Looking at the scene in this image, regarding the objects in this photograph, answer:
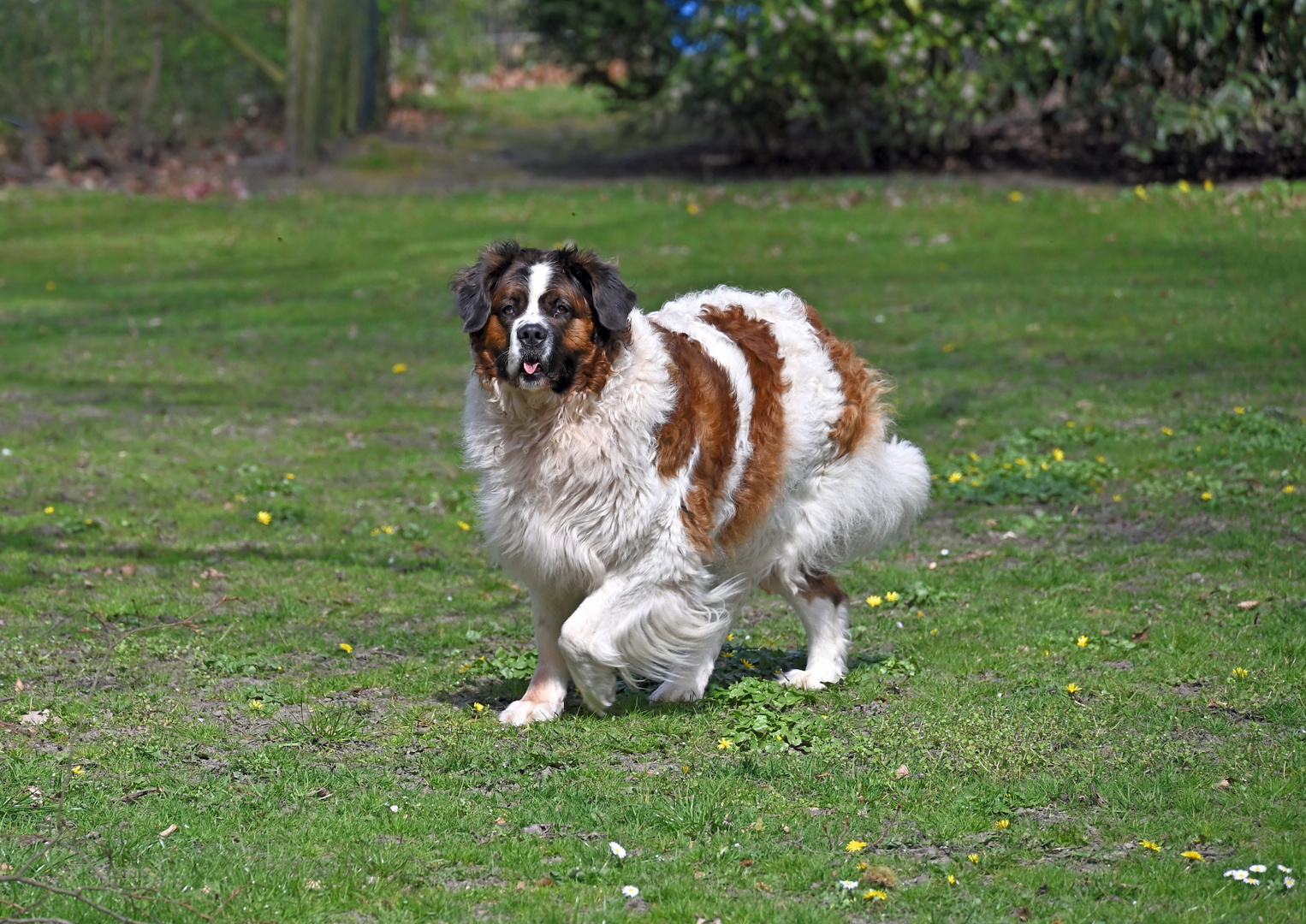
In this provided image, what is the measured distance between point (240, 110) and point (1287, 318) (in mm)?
18653

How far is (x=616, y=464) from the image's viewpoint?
6.31 meters

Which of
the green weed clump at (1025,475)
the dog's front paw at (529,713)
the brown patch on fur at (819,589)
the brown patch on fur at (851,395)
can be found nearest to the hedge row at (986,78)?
the green weed clump at (1025,475)

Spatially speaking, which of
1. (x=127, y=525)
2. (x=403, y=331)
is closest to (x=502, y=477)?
(x=127, y=525)

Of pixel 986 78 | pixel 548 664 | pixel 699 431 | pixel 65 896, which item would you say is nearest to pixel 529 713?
pixel 548 664

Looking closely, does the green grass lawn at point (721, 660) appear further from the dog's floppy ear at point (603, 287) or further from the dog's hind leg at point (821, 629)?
the dog's floppy ear at point (603, 287)

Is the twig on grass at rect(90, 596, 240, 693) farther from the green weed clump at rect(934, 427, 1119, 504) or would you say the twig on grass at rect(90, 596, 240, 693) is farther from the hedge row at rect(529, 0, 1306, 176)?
the hedge row at rect(529, 0, 1306, 176)

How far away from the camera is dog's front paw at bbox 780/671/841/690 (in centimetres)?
692

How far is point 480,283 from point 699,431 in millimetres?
1154

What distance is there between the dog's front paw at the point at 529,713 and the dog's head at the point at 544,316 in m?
1.43

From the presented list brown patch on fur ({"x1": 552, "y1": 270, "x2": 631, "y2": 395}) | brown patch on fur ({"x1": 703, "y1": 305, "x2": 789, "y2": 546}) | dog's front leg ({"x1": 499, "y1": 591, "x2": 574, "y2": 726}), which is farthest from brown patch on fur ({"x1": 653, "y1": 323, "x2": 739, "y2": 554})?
dog's front leg ({"x1": 499, "y1": 591, "x2": 574, "y2": 726})

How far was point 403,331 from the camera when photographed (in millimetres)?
16562

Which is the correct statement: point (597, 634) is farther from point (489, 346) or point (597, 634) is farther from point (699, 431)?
point (489, 346)

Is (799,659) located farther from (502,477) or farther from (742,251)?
(742,251)

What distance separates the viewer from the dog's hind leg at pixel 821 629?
6.99 m
